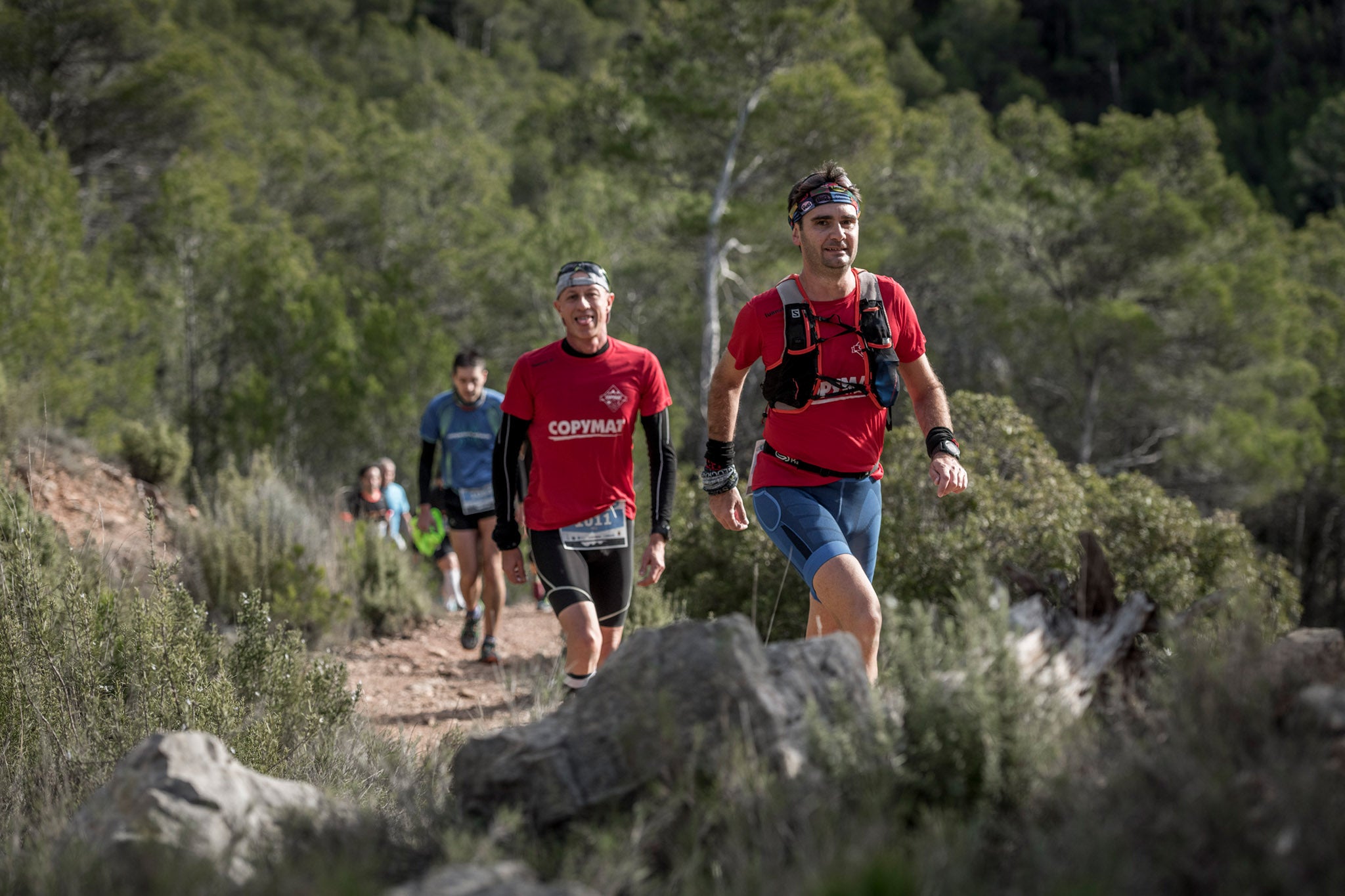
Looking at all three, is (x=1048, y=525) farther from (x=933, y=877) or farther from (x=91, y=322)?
(x=91, y=322)

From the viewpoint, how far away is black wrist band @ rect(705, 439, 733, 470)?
366cm

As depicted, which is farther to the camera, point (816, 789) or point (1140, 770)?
point (816, 789)

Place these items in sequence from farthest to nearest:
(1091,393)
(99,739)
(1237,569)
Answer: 1. (1091,393)
2. (1237,569)
3. (99,739)

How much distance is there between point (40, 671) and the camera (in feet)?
11.0

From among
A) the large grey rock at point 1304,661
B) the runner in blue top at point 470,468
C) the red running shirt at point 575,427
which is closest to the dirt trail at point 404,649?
the runner in blue top at point 470,468

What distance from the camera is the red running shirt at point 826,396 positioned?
3.46m

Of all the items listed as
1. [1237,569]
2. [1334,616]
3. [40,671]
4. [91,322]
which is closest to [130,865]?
[40,671]

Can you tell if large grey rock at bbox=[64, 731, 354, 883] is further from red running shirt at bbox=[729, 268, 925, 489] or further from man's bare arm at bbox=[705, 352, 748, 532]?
red running shirt at bbox=[729, 268, 925, 489]

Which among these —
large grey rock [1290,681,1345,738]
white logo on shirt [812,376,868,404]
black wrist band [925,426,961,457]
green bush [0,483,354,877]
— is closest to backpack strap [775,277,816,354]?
white logo on shirt [812,376,868,404]

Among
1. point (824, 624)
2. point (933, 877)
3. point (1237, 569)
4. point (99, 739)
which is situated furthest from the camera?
point (1237, 569)

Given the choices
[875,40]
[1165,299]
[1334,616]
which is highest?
[875,40]

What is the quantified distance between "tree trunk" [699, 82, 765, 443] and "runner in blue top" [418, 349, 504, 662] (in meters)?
10.7

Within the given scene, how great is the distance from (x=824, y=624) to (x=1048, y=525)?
336 cm

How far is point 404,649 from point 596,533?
140 inches
